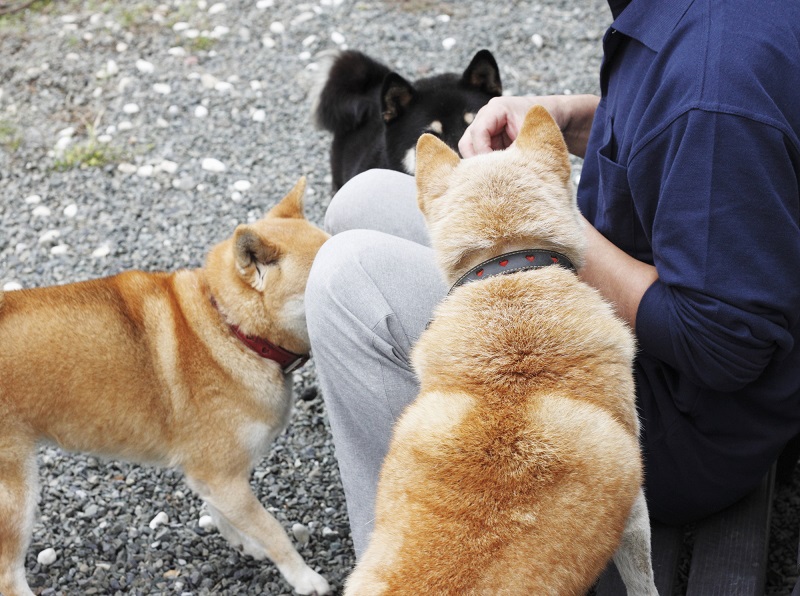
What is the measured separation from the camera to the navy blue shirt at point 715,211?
1412 mm

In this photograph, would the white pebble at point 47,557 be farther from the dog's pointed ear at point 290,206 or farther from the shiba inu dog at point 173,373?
the dog's pointed ear at point 290,206

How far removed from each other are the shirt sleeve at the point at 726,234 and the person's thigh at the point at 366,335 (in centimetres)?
55

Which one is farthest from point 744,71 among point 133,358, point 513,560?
point 133,358

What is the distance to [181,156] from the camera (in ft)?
14.5

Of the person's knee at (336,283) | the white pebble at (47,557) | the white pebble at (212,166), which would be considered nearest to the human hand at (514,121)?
the person's knee at (336,283)

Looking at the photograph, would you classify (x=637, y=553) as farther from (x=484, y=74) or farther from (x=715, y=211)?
(x=484, y=74)

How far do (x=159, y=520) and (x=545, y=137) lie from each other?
1.72 meters

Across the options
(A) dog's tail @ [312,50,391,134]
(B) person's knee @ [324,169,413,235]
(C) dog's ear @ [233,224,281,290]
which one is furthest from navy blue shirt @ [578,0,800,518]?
(A) dog's tail @ [312,50,391,134]

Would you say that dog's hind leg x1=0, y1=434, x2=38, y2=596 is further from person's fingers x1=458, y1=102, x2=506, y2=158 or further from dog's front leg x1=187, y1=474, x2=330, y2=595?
person's fingers x1=458, y1=102, x2=506, y2=158

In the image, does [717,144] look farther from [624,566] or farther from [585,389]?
[624,566]

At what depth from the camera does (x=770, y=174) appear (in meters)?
1.41

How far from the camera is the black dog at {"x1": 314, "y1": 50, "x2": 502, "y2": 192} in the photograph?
336cm

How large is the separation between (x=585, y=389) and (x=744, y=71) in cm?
63

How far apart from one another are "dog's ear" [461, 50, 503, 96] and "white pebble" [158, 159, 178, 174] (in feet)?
5.67
